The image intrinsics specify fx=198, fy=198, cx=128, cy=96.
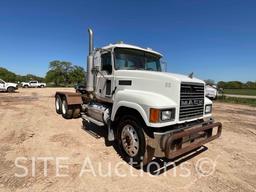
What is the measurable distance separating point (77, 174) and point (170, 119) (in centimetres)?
218

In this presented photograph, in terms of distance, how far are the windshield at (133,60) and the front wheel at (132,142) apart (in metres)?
1.74

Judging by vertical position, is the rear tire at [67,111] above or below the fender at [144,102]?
below

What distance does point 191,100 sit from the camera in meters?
4.52

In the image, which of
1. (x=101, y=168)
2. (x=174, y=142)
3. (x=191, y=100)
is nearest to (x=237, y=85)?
(x=191, y=100)

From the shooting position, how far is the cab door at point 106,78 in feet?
18.8

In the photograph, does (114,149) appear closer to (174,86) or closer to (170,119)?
(170,119)

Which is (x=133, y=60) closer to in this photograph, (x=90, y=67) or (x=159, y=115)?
(x=90, y=67)

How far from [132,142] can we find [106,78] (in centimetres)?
230

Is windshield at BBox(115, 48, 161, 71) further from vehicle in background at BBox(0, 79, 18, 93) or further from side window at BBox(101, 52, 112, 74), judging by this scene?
vehicle in background at BBox(0, 79, 18, 93)

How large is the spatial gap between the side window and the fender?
134cm

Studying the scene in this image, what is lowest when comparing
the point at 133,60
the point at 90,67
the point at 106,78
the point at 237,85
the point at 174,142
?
the point at 174,142

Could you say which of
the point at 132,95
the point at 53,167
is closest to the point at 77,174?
the point at 53,167

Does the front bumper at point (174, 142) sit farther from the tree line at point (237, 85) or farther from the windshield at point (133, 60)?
the tree line at point (237, 85)

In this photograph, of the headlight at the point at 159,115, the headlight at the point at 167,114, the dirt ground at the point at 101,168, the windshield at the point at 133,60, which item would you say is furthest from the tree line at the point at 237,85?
the headlight at the point at 159,115
